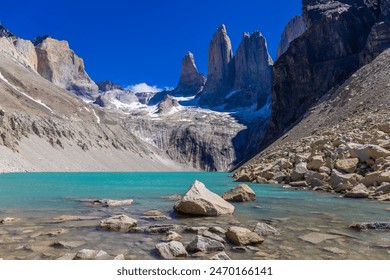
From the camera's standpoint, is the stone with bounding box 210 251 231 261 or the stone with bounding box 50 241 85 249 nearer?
the stone with bounding box 210 251 231 261

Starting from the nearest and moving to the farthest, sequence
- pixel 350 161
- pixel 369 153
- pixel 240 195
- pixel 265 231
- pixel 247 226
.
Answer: pixel 265 231 → pixel 247 226 → pixel 240 195 → pixel 369 153 → pixel 350 161

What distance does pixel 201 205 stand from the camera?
14953mm

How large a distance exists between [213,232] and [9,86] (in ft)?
515

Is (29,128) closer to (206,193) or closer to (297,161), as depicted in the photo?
(297,161)

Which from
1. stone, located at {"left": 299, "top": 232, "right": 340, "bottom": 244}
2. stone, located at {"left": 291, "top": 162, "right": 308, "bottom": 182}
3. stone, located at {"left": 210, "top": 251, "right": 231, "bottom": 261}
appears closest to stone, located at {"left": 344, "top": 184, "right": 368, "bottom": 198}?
stone, located at {"left": 291, "top": 162, "right": 308, "bottom": 182}

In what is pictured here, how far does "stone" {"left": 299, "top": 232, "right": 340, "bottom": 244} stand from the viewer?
33.9 ft

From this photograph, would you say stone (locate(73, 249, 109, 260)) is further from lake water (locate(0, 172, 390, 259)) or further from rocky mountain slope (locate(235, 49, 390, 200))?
rocky mountain slope (locate(235, 49, 390, 200))

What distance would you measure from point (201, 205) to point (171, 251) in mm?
6261

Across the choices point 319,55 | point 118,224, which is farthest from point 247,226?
point 319,55

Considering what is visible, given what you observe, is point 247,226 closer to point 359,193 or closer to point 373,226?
point 373,226

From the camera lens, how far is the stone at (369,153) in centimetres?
2436

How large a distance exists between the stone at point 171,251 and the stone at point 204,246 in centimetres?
31

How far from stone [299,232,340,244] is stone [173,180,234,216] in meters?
4.66
